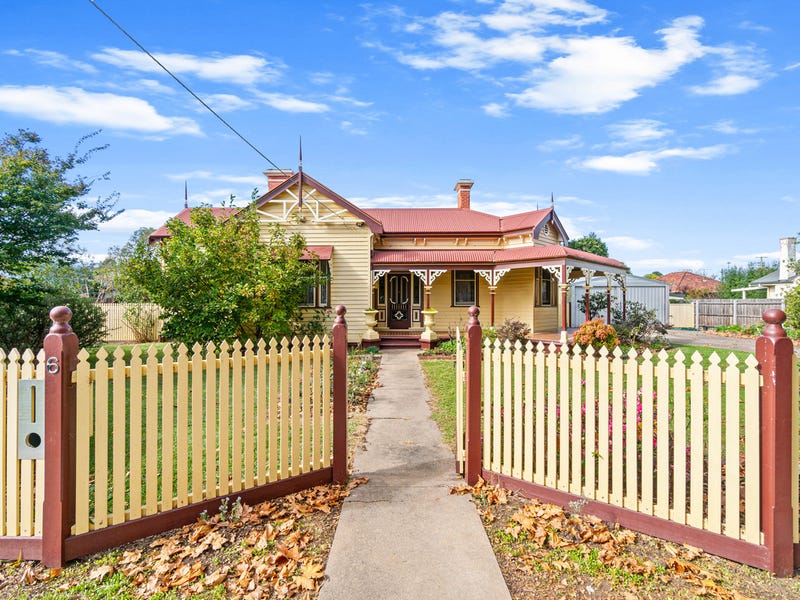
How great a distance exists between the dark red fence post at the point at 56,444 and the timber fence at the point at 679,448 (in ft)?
10.5

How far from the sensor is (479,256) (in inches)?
623

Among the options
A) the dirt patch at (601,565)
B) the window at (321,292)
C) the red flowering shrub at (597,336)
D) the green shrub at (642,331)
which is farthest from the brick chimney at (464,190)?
the dirt patch at (601,565)

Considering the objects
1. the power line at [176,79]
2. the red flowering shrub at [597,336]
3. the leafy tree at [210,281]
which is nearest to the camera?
the power line at [176,79]

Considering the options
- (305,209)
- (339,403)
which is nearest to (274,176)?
(305,209)

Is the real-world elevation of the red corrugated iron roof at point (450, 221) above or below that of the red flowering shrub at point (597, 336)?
above

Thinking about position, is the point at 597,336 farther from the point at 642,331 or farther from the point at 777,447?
the point at 777,447

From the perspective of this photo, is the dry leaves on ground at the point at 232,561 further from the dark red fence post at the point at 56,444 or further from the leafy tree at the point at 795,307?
the leafy tree at the point at 795,307

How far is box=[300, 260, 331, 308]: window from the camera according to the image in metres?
14.9

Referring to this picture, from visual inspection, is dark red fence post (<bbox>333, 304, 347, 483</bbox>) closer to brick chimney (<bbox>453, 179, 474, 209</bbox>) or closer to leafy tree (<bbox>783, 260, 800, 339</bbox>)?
brick chimney (<bbox>453, 179, 474, 209</bbox>)

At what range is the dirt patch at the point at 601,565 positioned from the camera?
2.55 meters

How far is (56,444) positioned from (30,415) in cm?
30

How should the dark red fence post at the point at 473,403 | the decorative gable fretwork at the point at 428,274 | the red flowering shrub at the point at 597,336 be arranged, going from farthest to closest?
1. the decorative gable fretwork at the point at 428,274
2. the red flowering shrub at the point at 597,336
3. the dark red fence post at the point at 473,403

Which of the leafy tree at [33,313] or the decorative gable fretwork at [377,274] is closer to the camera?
the leafy tree at [33,313]

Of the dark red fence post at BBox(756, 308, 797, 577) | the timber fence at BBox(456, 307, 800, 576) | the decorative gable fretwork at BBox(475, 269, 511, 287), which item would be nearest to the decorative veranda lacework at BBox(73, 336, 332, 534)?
the timber fence at BBox(456, 307, 800, 576)
